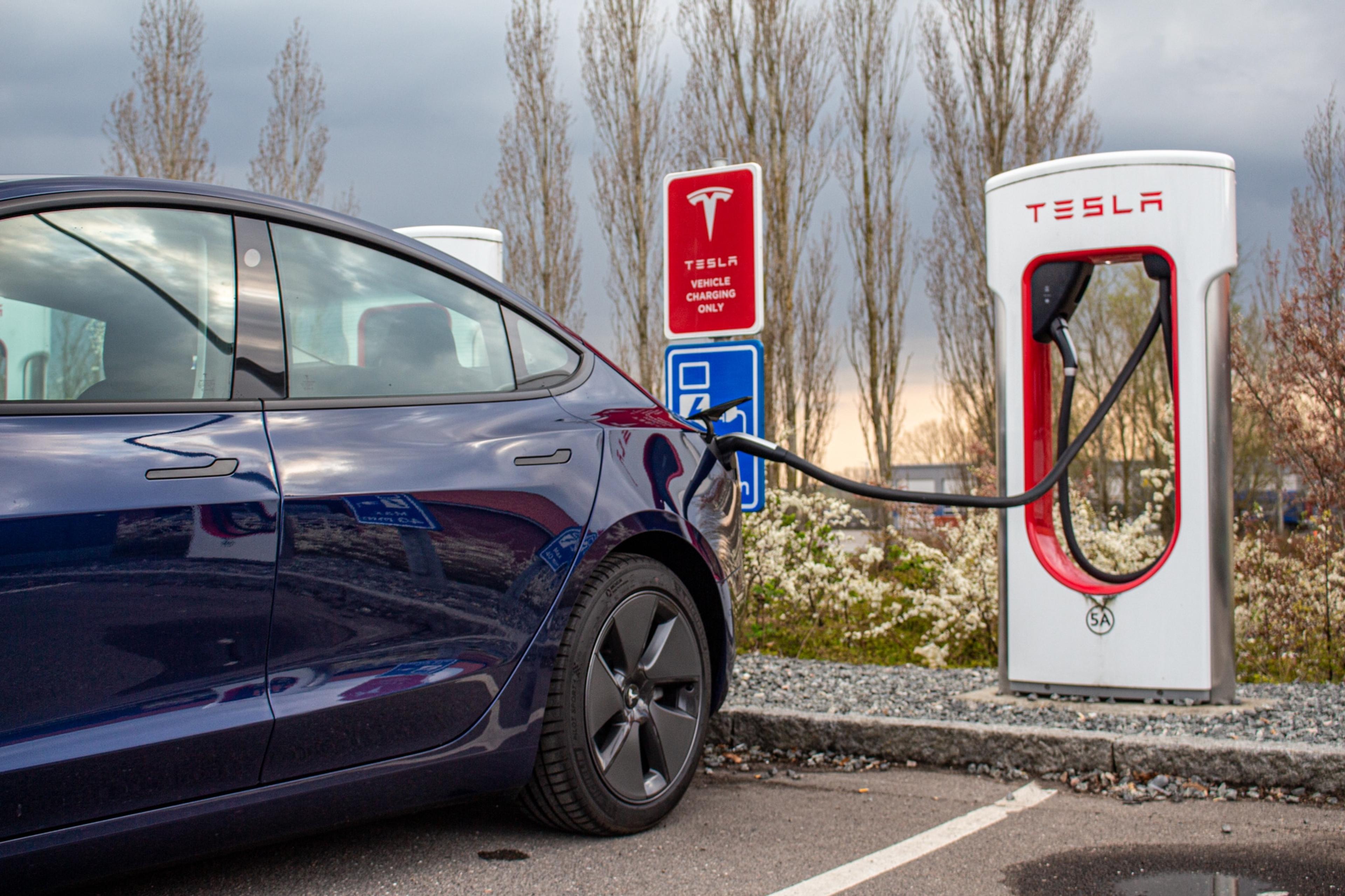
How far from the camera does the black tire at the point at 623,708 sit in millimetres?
3070

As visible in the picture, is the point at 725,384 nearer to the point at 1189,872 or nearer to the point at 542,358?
the point at 542,358

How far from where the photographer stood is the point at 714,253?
19.2ft

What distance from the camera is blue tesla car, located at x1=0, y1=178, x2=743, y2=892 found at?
7.09 ft

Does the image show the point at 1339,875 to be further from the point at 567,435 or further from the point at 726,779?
the point at 567,435

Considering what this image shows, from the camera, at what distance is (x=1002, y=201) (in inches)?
208

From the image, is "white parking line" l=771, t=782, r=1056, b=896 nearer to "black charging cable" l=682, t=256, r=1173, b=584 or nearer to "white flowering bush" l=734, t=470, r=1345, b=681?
"black charging cable" l=682, t=256, r=1173, b=584

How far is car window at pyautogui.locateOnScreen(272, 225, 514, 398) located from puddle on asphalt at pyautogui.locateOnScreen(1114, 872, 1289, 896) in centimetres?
204

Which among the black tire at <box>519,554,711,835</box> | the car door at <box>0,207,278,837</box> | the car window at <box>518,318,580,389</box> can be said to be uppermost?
the car window at <box>518,318,580,389</box>


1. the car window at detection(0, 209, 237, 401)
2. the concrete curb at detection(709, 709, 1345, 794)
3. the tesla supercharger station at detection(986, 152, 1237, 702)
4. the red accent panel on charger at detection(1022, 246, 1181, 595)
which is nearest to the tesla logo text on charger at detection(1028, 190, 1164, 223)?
the tesla supercharger station at detection(986, 152, 1237, 702)

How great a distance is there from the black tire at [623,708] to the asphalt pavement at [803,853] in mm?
118

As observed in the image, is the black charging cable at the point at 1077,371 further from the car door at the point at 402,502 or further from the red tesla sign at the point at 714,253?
the car door at the point at 402,502

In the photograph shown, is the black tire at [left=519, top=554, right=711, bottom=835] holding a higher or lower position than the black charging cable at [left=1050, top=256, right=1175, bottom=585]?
lower

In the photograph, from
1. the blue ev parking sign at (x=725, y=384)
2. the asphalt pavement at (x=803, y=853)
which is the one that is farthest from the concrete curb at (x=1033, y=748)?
the blue ev parking sign at (x=725, y=384)

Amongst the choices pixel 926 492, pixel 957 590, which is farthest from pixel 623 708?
pixel 957 590
